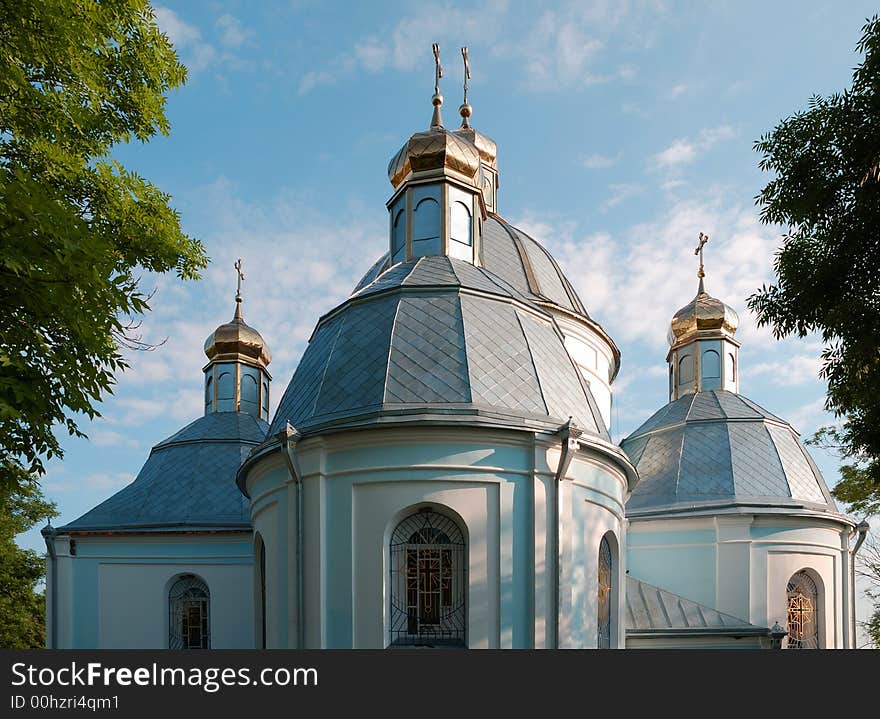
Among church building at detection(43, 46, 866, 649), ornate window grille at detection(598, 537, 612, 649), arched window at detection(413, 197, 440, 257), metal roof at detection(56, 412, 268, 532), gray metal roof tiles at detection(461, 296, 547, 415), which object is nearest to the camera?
church building at detection(43, 46, 866, 649)

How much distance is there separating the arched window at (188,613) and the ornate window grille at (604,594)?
8.83 m

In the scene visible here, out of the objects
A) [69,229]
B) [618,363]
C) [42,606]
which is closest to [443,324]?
[69,229]

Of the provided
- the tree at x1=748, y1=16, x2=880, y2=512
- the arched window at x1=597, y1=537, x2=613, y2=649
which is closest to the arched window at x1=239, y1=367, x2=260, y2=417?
the arched window at x1=597, y1=537, x2=613, y2=649

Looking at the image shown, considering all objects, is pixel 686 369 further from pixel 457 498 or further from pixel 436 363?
pixel 457 498

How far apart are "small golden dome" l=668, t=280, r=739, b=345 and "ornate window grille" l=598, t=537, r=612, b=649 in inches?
484

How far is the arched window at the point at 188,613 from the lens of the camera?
19.8 m

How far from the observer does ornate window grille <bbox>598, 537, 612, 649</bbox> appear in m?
14.2

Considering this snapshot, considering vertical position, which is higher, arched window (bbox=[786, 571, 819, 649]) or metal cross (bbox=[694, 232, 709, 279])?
metal cross (bbox=[694, 232, 709, 279])

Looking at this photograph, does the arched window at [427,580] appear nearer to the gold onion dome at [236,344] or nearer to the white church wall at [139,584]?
the white church wall at [139,584]

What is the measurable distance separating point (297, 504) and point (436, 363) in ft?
8.63

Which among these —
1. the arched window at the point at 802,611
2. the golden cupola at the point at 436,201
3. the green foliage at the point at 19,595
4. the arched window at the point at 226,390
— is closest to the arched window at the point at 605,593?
the golden cupola at the point at 436,201

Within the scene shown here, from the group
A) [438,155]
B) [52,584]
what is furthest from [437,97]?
[52,584]

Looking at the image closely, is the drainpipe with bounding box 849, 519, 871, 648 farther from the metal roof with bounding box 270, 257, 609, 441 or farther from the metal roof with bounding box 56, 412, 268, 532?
the metal roof with bounding box 56, 412, 268, 532

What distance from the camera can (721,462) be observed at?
21562 millimetres
